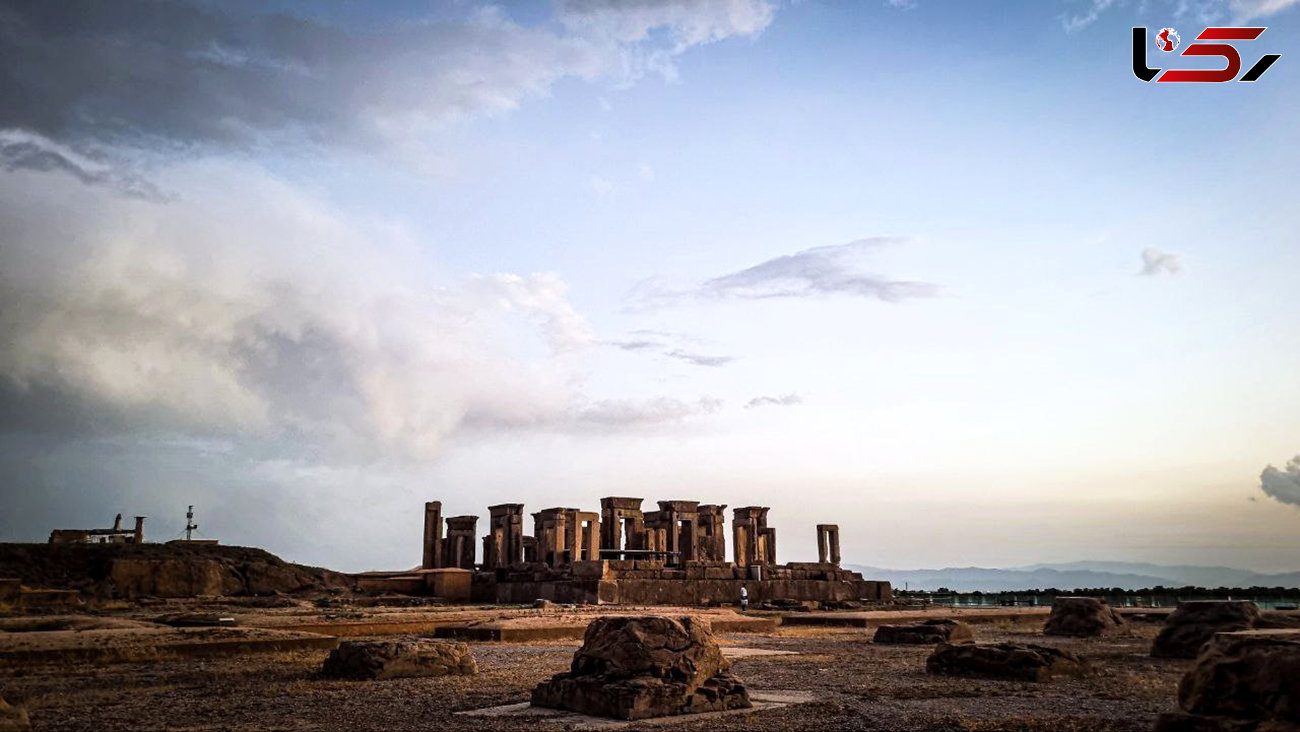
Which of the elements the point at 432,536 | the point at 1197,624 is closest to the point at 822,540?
the point at 432,536

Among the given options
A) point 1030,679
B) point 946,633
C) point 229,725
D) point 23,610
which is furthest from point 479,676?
point 23,610

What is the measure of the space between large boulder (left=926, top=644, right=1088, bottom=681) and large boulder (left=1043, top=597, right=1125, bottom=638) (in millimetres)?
9110

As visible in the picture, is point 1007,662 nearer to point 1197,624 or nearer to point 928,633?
point 1197,624

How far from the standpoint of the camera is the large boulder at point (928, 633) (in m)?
15.4

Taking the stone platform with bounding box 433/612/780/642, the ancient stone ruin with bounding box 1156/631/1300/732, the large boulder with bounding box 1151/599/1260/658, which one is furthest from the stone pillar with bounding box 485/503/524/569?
the ancient stone ruin with bounding box 1156/631/1300/732

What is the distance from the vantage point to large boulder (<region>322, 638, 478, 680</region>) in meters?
9.47

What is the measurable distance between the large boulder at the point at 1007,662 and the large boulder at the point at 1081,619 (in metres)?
9.11

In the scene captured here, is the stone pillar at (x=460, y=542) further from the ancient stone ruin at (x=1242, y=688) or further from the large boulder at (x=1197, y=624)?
the ancient stone ruin at (x=1242, y=688)

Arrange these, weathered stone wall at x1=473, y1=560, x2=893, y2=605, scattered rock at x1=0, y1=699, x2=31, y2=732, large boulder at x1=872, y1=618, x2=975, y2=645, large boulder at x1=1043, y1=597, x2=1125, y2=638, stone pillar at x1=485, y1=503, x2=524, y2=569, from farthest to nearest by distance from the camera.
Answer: stone pillar at x1=485, y1=503, x2=524, y2=569 → weathered stone wall at x1=473, y1=560, x2=893, y2=605 → large boulder at x1=1043, y1=597, x2=1125, y2=638 → large boulder at x1=872, y1=618, x2=975, y2=645 → scattered rock at x1=0, y1=699, x2=31, y2=732

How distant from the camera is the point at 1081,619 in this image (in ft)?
60.7

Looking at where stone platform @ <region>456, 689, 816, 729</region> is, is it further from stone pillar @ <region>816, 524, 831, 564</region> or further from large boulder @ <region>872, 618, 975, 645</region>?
stone pillar @ <region>816, 524, 831, 564</region>

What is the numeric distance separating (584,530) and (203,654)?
101 ft

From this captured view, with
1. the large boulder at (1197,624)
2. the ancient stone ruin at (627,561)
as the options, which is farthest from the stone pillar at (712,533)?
the large boulder at (1197,624)

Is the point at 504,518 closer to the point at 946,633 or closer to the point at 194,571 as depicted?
the point at 194,571
